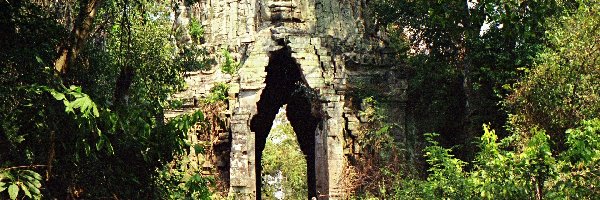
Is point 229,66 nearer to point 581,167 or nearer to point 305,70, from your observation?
point 305,70

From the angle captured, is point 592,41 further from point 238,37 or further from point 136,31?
point 136,31

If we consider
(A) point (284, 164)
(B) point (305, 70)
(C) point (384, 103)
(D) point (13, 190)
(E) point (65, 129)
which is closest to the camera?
(D) point (13, 190)

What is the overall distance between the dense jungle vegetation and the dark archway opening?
60.7 inches

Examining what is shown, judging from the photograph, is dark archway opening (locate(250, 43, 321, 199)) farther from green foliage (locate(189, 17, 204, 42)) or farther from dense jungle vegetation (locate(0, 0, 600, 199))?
green foliage (locate(189, 17, 204, 42))

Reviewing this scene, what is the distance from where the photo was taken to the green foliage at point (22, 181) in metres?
5.38

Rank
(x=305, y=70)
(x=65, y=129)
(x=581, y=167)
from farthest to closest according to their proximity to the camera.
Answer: (x=305, y=70) → (x=581, y=167) → (x=65, y=129)

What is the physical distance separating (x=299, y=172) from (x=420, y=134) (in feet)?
56.5

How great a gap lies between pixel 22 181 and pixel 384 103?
13.2 metres

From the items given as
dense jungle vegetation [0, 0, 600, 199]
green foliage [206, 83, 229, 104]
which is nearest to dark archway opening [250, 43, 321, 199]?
green foliage [206, 83, 229, 104]

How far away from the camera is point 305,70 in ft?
58.8

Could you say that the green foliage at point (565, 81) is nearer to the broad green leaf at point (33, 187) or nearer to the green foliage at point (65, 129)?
the green foliage at point (65, 129)

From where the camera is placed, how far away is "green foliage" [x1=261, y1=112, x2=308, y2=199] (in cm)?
3569

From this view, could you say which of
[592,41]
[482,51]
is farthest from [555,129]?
[482,51]

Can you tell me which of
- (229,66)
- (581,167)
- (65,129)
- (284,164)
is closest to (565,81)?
(581,167)
